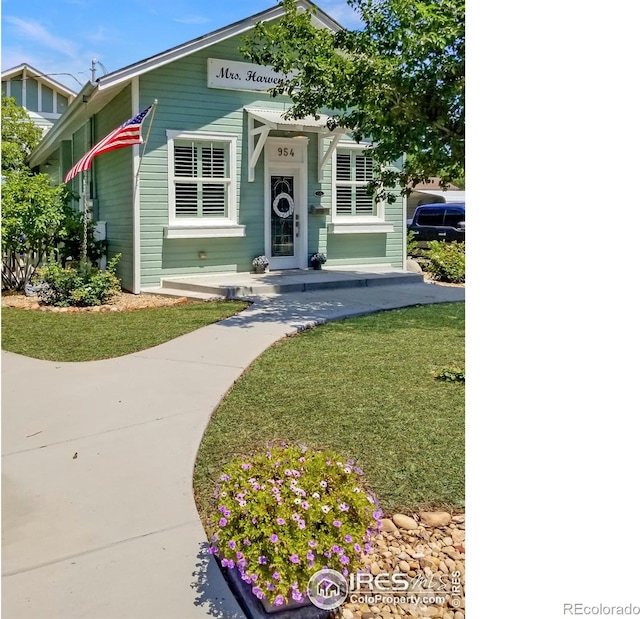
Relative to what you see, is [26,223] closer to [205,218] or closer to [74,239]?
[74,239]

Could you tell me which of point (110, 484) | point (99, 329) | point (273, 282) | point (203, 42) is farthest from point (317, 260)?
point (110, 484)

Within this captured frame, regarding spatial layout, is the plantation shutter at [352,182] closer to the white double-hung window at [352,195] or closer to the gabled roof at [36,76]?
the white double-hung window at [352,195]

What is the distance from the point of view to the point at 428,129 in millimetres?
7078

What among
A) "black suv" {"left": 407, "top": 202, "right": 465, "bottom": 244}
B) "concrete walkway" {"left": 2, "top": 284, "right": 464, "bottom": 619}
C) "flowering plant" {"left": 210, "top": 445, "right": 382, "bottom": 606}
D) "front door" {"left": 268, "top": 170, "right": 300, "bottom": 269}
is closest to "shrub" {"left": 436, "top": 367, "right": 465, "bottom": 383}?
"concrete walkway" {"left": 2, "top": 284, "right": 464, "bottom": 619}

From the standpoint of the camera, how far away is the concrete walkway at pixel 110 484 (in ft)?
7.82

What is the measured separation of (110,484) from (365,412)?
5.87ft

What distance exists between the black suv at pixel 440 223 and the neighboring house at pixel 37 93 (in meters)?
13.1

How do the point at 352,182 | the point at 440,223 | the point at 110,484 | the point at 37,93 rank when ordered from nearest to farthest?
1. the point at 110,484
2. the point at 352,182
3. the point at 440,223
4. the point at 37,93

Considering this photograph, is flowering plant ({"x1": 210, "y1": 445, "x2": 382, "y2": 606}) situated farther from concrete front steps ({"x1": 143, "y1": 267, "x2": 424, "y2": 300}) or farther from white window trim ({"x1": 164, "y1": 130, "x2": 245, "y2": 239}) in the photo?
white window trim ({"x1": 164, "y1": 130, "x2": 245, "y2": 239})

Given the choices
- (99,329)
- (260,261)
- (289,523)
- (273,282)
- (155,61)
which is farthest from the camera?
(260,261)

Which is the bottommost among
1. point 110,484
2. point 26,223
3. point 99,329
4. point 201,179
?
point 110,484

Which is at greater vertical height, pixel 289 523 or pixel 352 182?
pixel 352 182

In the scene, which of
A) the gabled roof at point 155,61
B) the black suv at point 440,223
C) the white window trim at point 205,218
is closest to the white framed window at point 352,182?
the white window trim at point 205,218

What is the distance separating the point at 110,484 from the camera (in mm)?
3307
